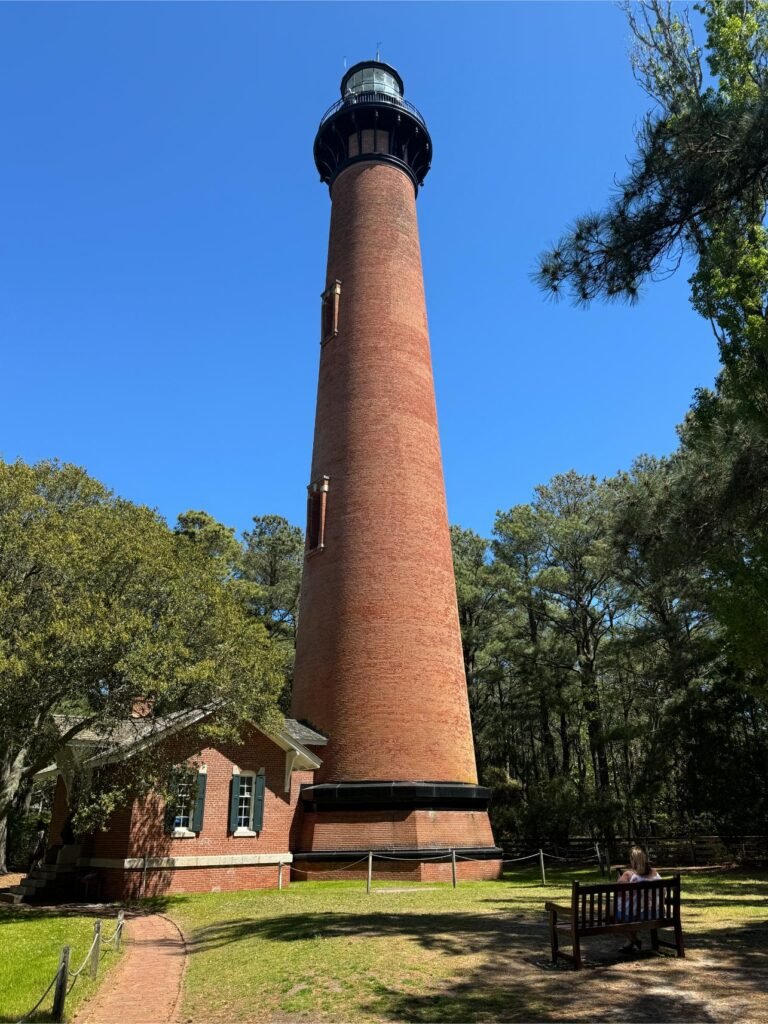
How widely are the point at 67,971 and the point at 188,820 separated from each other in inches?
441

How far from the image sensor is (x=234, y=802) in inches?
675

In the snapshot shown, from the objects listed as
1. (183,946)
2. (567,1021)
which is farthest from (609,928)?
(183,946)

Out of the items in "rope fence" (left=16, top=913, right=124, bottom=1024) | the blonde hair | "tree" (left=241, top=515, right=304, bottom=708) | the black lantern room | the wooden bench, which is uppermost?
the black lantern room

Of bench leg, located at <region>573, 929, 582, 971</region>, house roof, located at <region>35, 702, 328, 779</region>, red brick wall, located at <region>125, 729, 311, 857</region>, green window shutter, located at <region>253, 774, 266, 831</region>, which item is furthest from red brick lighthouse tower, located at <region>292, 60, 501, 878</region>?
bench leg, located at <region>573, 929, 582, 971</region>

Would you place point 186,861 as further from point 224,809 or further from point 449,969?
point 449,969

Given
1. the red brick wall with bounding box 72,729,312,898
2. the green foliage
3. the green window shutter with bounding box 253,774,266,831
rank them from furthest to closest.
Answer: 1. the green foliage
2. the green window shutter with bounding box 253,774,266,831
3. the red brick wall with bounding box 72,729,312,898

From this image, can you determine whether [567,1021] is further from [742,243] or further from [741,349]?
[742,243]

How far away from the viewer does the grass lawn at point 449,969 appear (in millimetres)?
5902

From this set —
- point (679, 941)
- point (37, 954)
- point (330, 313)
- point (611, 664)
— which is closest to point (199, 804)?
point (37, 954)

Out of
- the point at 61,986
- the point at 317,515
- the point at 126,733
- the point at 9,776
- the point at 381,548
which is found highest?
the point at 317,515

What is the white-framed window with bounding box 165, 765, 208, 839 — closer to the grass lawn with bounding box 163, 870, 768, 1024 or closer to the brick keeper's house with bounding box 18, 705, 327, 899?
the brick keeper's house with bounding box 18, 705, 327, 899

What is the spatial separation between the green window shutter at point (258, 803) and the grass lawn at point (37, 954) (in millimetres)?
4465

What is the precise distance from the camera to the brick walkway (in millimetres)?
6641

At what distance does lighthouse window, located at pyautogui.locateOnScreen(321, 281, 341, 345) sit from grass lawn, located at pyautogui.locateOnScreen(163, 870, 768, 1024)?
639 inches
